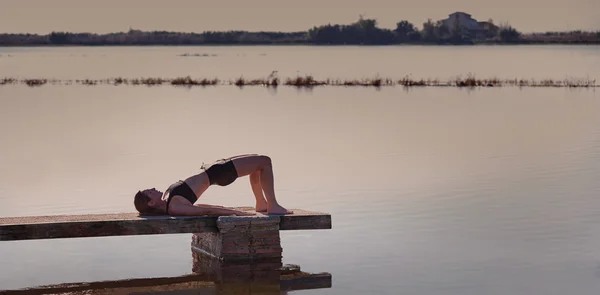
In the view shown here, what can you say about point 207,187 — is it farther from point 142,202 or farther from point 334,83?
point 334,83

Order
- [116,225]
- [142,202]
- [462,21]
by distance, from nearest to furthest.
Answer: [116,225] < [142,202] < [462,21]

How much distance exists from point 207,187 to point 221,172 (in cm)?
23

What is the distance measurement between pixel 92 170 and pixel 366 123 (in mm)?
14478

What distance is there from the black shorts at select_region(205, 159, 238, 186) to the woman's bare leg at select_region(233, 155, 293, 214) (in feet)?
0.26

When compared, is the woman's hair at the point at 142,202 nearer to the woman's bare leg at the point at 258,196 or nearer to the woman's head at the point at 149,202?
the woman's head at the point at 149,202

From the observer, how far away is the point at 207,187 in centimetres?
1512

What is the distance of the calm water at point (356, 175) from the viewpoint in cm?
1523

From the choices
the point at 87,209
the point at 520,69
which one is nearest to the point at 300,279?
the point at 87,209

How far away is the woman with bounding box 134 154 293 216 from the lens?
14.7 metres

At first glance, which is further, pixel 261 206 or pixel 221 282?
pixel 261 206

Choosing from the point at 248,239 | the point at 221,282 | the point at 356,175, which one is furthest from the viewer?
the point at 356,175

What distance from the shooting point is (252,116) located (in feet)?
131

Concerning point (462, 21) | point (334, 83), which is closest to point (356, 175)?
point (334, 83)

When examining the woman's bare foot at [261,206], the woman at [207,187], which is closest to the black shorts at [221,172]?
the woman at [207,187]
